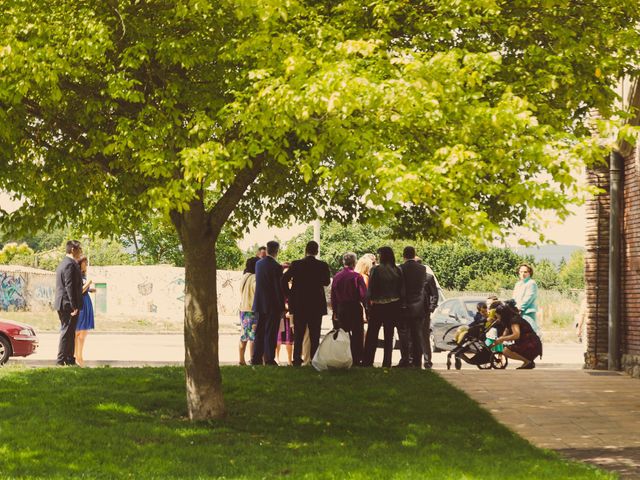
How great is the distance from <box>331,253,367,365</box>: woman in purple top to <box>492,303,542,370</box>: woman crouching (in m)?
2.22

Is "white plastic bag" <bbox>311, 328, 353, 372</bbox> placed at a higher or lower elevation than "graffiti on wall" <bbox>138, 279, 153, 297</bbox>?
lower

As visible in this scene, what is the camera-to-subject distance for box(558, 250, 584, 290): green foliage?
188 feet

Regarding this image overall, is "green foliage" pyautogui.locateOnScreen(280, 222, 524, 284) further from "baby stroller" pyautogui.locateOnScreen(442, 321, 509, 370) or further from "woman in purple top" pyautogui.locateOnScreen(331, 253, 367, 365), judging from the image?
"woman in purple top" pyautogui.locateOnScreen(331, 253, 367, 365)

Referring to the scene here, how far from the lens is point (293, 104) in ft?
27.1

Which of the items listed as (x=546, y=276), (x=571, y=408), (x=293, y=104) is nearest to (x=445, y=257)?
(x=546, y=276)

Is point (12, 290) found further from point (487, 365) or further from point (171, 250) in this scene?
point (487, 365)

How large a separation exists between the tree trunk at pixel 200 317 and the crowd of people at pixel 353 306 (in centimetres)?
393

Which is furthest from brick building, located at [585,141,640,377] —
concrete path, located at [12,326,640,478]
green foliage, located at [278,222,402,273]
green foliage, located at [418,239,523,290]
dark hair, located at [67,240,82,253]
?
green foliage, located at [418,239,523,290]

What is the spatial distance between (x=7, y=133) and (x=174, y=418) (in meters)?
3.66

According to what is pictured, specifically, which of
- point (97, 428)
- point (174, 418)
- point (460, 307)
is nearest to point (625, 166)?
point (460, 307)

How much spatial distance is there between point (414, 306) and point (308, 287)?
1648 mm

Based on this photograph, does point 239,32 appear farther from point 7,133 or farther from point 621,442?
point 621,442

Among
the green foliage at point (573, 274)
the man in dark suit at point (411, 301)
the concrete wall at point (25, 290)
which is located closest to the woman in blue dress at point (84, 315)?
the man in dark suit at point (411, 301)

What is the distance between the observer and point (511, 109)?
8.23 m
